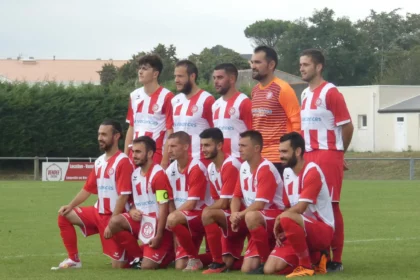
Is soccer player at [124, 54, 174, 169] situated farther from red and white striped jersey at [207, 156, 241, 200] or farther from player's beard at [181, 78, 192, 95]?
red and white striped jersey at [207, 156, 241, 200]

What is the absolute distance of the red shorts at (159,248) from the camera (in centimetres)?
1038

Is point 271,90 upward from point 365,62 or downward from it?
downward

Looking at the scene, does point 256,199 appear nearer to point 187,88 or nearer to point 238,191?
point 238,191

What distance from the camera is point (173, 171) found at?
34.5 feet

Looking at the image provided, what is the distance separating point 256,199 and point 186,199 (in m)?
0.96

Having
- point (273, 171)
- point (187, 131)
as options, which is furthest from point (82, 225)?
point (273, 171)

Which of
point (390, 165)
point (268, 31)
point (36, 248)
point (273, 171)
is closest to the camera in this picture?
point (273, 171)

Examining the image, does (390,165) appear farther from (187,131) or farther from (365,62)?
(365,62)

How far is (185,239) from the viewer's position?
399 inches

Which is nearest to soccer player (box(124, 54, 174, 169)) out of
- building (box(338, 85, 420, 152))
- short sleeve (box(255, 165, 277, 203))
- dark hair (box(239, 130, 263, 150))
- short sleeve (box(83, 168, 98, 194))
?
short sleeve (box(83, 168, 98, 194))

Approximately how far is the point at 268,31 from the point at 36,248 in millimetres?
107323

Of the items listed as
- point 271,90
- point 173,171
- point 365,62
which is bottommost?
point 173,171

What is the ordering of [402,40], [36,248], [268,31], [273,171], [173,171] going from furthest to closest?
[268,31], [402,40], [36,248], [173,171], [273,171]

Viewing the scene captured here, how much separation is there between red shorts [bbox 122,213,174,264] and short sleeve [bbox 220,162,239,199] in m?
0.85
